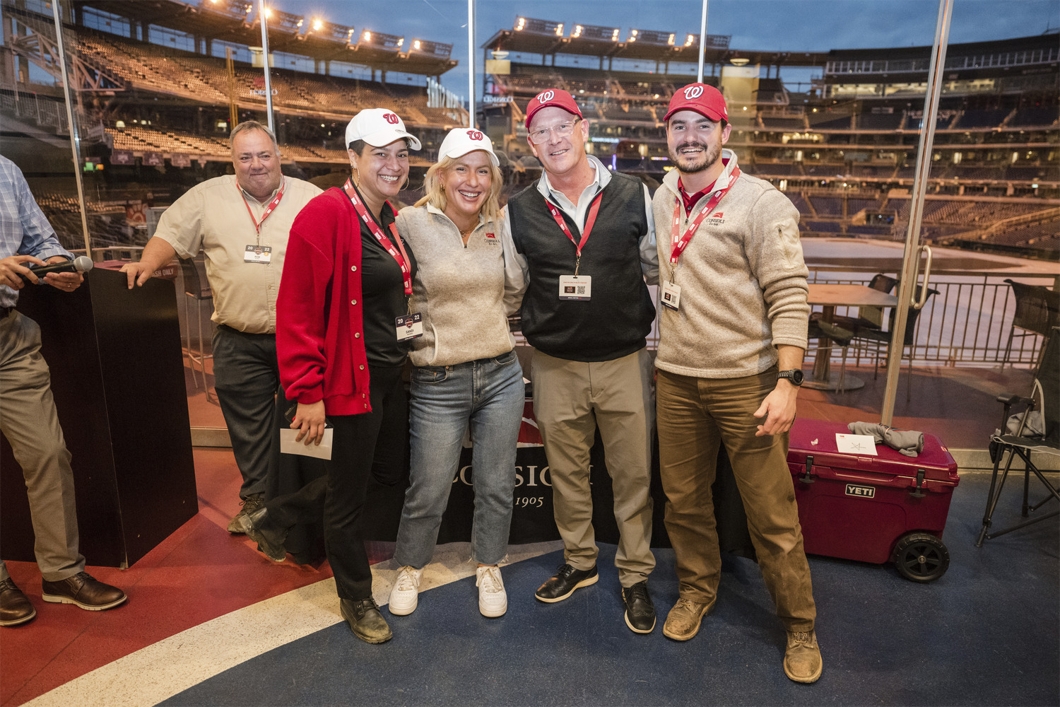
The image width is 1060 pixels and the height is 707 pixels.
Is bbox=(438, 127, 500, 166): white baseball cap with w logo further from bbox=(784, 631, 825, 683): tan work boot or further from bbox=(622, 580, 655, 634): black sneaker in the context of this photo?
bbox=(784, 631, 825, 683): tan work boot

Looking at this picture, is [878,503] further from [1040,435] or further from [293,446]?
[293,446]

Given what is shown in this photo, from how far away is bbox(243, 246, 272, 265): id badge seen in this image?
2600 mm

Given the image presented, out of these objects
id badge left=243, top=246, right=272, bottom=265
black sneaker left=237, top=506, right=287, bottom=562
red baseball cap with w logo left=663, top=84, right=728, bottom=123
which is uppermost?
red baseball cap with w logo left=663, top=84, right=728, bottom=123

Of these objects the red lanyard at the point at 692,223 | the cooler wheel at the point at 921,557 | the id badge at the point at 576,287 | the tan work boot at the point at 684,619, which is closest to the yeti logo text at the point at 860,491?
the cooler wheel at the point at 921,557

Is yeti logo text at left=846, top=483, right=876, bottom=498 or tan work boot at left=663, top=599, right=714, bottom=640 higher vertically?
yeti logo text at left=846, top=483, right=876, bottom=498

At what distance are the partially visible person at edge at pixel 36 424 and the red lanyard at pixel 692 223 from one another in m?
2.17

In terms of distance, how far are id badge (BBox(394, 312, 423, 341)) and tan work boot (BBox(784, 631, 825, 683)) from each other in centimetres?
170

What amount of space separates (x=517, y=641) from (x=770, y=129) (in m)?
3.58

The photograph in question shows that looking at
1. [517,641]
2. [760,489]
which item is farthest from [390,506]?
[760,489]

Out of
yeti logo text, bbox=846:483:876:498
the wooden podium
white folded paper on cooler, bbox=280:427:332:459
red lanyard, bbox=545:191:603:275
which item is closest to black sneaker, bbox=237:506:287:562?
white folded paper on cooler, bbox=280:427:332:459

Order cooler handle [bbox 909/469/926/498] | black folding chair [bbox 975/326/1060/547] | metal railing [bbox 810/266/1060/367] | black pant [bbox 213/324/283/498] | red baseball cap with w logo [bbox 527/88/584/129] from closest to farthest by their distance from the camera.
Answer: red baseball cap with w logo [bbox 527/88/584/129]
cooler handle [bbox 909/469/926/498]
black pant [bbox 213/324/283/498]
black folding chair [bbox 975/326/1060/547]
metal railing [bbox 810/266/1060/367]

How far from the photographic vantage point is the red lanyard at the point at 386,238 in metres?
1.96

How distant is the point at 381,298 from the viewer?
6.57ft

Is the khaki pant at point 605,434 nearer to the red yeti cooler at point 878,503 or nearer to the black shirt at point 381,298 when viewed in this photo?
the black shirt at point 381,298
